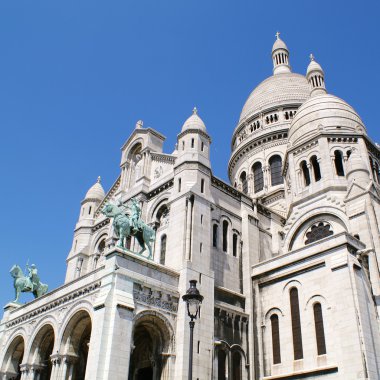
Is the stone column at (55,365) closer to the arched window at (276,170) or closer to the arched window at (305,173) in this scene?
the arched window at (305,173)

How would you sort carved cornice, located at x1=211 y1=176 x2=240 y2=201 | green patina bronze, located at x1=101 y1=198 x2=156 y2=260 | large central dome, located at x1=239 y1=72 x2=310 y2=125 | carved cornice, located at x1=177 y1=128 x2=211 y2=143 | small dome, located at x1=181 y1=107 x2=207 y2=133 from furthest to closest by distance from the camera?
large central dome, located at x1=239 y1=72 x2=310 y2=125 → small dome, located at x1=181 y1=107 x2=207 y2=133 → carved cornice, located at x1=211 y1=176 x2=240 y2=201 → carved cornice, located at x1=177 y1=128 x2=211 y2=143 → green patina bronze, located at x1=101 y1=198 x2=156 y2=260

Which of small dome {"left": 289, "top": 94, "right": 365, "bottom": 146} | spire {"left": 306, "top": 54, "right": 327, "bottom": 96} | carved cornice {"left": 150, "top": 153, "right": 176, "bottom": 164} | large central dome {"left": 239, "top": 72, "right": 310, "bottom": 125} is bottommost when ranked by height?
carved cornice {"left": 150, "top": 153, "right": 176, "bottom": 164}

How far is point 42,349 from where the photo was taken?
29.7m

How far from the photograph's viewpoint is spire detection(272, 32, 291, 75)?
70.8m

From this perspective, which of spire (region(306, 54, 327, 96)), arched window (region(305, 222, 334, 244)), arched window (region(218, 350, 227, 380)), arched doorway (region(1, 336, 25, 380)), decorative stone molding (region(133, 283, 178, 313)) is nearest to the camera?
decorative stone molding (region(133, 283, 178, 313))

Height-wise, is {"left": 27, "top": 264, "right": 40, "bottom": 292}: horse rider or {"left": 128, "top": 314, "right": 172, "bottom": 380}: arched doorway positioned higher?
{"left": 27, "top": 264, "right": 40, "bottom": 292}: horse rider

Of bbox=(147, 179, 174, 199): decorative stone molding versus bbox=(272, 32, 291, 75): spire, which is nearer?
bbox=(147, 179, 174, 199): decorative stone molding

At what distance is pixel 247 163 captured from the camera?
5528 centimetres

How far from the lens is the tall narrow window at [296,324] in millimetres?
26938

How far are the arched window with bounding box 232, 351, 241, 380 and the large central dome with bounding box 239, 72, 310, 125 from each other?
3643cm

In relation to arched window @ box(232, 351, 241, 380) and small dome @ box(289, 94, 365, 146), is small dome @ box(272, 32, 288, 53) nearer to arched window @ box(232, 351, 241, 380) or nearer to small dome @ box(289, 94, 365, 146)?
small dome @ box(289, 94, 365, 146)

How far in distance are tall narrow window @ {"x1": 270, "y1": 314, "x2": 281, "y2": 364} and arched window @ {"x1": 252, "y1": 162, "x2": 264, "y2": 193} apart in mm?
24491

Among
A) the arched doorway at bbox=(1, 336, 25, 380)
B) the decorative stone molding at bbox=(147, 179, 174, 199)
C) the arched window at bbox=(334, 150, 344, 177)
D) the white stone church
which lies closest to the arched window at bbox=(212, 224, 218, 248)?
the white stone church

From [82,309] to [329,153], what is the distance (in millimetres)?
23208
